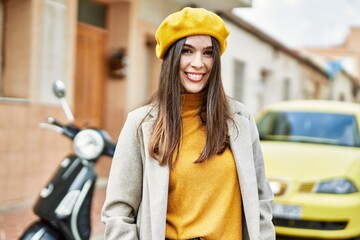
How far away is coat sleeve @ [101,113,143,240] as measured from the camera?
2.08 m

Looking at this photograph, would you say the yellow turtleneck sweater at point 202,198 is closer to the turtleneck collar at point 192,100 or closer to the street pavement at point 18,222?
the turtleneck collar at point 192,100

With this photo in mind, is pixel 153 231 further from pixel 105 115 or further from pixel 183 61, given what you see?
pixel 105 115

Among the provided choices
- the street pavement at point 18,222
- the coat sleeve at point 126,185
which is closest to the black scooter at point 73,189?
the coat sleeve at point 126,185

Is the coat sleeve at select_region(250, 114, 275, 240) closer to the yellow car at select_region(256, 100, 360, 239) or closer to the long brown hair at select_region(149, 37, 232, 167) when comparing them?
the long brown hair at select_region(149, 37, 232, 167)

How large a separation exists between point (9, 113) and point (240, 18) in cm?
929

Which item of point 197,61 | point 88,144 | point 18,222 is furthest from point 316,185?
point 197,61

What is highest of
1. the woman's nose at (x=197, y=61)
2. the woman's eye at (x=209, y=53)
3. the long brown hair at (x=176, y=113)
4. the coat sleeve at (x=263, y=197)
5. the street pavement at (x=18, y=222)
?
the woman's eye at (x=209, y=53)

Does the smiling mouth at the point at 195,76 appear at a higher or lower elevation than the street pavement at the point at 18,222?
higher

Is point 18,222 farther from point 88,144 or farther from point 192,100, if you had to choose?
point 192,100

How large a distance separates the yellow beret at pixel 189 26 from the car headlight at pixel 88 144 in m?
1.66

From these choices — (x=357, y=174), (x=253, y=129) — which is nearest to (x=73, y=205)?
(x=253, y=129)

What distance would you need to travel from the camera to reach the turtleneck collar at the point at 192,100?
218 centimetres

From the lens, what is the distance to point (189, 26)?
82.2 inches

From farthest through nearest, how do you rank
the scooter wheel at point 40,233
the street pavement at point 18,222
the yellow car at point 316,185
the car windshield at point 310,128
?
the car windshield at point 310,128 → the street pavement at point 18,222 → the yellow car at point 316,185 → the scooter wheel at point 40,233
